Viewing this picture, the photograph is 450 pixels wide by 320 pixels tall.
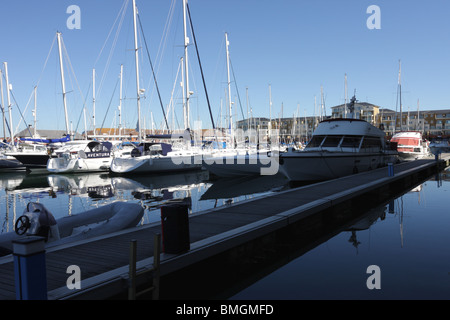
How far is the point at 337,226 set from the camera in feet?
36.6

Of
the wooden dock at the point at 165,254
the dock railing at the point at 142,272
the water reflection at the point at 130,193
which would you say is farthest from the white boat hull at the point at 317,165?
the dock railing at the point at 142,272

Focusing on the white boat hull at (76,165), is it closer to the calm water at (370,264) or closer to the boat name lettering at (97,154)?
the boat name lettering at (97,154)

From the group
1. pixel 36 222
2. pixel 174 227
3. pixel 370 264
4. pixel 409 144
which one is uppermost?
pixel 409 144

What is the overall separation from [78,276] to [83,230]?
3.68 meters

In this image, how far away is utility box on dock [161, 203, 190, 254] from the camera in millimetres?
5609

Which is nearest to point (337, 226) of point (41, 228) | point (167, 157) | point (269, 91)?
point (41, 228)

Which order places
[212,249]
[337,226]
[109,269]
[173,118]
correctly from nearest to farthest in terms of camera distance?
[109,269] → [212,249] → [337,226] → [173,118]

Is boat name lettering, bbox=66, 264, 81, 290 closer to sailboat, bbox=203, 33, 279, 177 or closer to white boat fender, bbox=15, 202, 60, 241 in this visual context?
white boat fender, bbox=15, 202, 60, 241

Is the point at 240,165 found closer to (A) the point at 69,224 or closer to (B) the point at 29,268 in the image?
(A) the point at 69,224

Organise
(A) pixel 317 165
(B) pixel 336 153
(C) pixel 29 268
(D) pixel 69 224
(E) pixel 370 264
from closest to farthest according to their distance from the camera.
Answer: (C) pixel 29 268 < (E) pixel 370 264 < (D) pixel 69 224 < (A) pixel 317 165 < (B) pixel 336 153

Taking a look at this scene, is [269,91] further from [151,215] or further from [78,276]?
[78,276]

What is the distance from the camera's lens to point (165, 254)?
18.6 ft

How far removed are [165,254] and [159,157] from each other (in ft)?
75.1

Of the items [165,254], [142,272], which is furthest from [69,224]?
[142,272]
